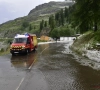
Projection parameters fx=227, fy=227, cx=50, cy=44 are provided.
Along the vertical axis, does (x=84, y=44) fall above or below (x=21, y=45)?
below

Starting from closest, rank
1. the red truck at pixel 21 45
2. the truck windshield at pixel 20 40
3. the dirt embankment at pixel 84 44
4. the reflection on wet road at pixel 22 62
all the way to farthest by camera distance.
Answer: the reflection on wet road at pixel 22 62 < the dirt embankment at pixel 84 44 < the red truck at pixel 21 45 < the truck windshield at pixel 20 40

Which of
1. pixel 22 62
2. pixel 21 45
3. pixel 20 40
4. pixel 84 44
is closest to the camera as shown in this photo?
pixel 22 62

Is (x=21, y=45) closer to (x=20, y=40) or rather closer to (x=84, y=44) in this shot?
(x=20, y=40)

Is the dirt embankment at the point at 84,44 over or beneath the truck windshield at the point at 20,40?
beneath

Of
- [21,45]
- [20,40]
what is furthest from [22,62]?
[20,40]

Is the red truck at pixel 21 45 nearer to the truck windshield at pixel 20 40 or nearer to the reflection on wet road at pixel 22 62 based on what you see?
the truck windshield at pixel 20 40

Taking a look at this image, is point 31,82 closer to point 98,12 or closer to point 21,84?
point 21,84

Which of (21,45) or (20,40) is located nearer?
(21,45)

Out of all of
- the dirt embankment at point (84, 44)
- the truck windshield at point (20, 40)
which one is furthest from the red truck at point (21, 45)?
the dirt embankment at point (84, 44)

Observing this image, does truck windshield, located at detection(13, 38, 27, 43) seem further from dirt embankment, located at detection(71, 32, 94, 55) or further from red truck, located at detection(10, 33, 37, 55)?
dirt embankment, located at detection(71, 32, 94, 55)

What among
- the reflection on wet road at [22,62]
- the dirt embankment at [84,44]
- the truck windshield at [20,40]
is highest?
the truck windshield at [20,40]

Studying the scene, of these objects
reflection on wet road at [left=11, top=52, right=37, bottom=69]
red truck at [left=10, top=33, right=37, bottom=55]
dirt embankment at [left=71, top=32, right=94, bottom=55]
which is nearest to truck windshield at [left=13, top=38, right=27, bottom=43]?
red truck at [left=10, top=33, right=37, bottom=55]

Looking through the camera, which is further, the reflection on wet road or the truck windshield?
the truck windshield

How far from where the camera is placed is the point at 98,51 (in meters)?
20.4
